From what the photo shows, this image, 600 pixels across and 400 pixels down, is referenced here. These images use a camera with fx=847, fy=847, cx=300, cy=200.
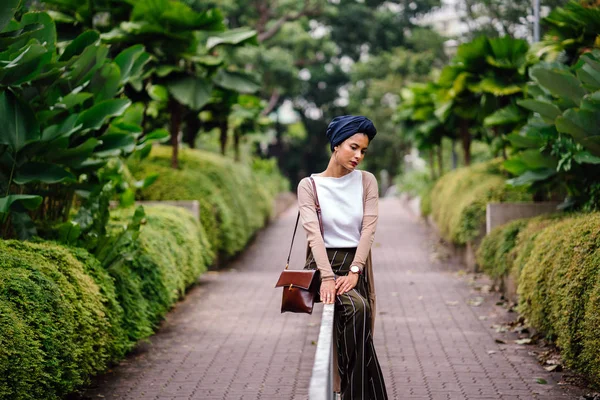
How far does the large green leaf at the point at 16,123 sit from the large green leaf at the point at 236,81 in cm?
772

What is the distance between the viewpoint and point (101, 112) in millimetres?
7688

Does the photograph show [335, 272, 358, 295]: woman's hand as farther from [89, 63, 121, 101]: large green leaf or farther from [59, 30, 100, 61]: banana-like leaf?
[59, 30, 100, 61]: banana-like leaf

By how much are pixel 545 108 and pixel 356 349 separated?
4641 mm

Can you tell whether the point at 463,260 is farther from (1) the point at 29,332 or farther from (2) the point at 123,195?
(1) the point at 29,332

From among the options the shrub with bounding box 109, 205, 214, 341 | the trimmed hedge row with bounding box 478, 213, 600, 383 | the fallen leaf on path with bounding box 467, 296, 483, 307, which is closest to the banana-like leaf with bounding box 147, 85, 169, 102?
the shrub with bounding box 109, 205, 214, 341

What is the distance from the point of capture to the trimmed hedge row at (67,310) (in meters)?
4.70

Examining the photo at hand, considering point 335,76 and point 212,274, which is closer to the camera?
point 212,274

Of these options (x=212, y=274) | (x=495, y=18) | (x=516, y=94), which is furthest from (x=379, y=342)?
(x=495, y=18)

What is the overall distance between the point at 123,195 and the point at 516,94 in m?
7.59

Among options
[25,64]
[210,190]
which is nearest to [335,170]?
[25,64]

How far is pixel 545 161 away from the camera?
30.6 ft

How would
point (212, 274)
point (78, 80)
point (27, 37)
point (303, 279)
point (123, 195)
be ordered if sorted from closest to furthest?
point (303, 279) < point (27, 37) < point (78, 80) < point (123, 195) < point (212, 274)

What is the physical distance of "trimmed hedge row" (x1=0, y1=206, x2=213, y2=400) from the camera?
185 inches

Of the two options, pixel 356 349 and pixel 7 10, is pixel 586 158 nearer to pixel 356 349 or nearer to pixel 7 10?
pixel 356 349
